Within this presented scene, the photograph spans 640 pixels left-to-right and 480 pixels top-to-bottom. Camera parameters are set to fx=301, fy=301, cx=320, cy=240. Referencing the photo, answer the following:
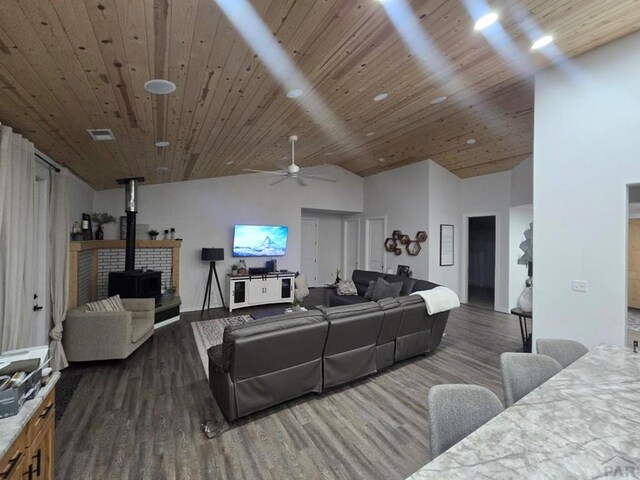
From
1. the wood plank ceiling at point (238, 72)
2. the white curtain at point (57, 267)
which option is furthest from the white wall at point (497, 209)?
the white curtain at point (57, 267)

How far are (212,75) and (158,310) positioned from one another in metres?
4.20

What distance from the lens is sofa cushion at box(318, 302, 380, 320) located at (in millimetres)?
2938

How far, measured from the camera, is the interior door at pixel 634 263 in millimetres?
2908

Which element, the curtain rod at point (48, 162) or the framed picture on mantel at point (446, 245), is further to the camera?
the framed picture on mantel at point (446, 245)

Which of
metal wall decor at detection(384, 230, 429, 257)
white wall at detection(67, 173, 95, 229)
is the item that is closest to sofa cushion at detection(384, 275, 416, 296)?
metal wall decor at detection(384, 230, 429, 257)

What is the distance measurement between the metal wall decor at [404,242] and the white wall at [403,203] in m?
0.10

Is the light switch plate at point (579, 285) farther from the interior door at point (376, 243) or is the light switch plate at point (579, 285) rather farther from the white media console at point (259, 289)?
the white media console at point (259, 289)

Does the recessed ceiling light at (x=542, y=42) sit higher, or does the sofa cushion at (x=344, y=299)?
the recessed ceiling light at (x=542, y=42)

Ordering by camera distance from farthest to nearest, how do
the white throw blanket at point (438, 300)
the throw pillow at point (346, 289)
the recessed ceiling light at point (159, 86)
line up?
1. the throw pillow at point (346, 289)
2. the white throw blanket at point (438, 300)
3. the recessed ceiling light at point (159, 86)

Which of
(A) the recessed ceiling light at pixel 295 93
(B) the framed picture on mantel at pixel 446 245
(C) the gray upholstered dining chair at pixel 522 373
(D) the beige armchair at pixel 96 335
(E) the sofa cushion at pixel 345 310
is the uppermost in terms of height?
(A) the recessed ceiling light at pixel 295 93

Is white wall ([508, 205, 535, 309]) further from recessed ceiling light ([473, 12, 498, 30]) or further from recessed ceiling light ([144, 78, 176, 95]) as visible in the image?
recessed ceiling light ([144, 78, 176, 95])

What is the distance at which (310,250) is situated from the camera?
9.28 metres

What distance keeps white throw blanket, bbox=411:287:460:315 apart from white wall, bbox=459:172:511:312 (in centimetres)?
328

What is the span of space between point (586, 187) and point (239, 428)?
413cm
